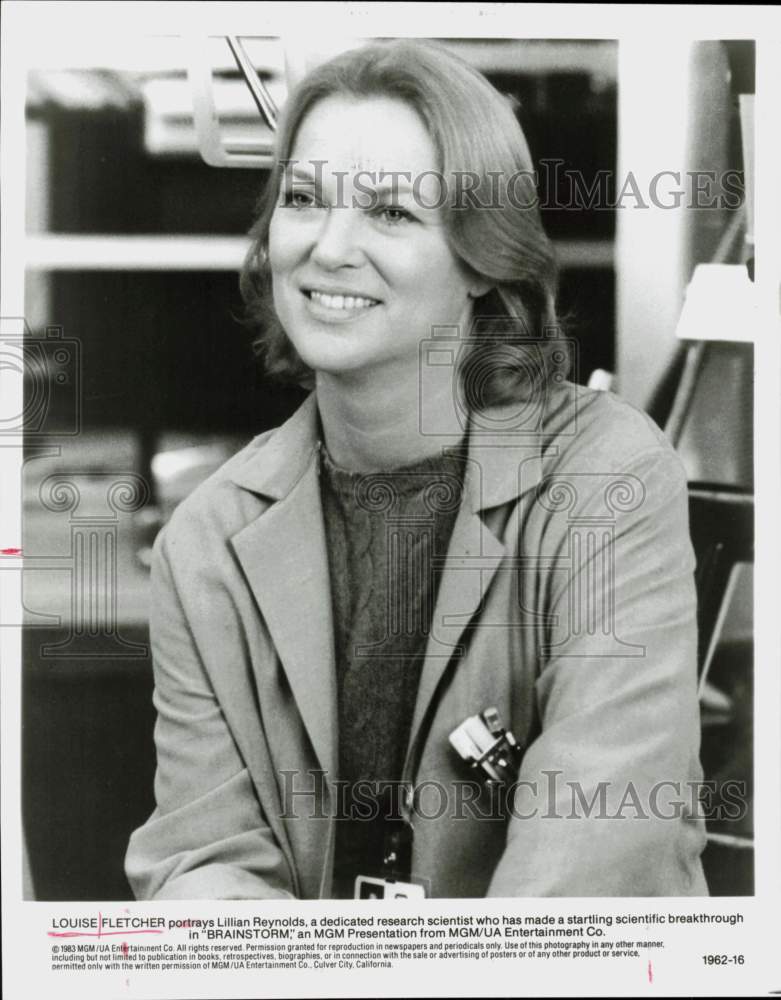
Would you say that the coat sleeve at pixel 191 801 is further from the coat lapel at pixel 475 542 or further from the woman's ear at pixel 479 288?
Answer: the woman's ear at pixel 479 288

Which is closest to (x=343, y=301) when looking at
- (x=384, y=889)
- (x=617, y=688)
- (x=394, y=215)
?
(x=394, y=215)

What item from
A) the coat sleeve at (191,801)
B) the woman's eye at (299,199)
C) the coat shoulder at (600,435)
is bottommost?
the coat sleeve at (191,801)

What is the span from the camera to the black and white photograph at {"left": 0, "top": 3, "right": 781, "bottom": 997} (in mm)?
1555

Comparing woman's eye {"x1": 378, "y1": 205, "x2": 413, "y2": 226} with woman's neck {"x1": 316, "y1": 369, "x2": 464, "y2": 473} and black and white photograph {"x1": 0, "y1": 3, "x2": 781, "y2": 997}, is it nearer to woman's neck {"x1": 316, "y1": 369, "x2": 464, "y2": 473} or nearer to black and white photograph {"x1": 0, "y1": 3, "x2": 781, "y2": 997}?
black and white photograph {"x1": 0, "y1": 3, "x2": 781, "y2": 997}

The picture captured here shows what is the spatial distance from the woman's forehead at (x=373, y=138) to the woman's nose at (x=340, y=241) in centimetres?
6

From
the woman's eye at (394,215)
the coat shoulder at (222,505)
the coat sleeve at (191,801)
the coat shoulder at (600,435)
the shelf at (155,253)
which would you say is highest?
the woman's eye at (394,215)

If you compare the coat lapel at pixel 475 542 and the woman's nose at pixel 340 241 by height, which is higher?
the woman's nose at pixel 340 241

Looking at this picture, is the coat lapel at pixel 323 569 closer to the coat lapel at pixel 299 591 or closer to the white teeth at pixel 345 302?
the coat lapel at pixel 299 591

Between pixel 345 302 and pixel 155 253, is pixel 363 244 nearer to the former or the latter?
pixel 345 302

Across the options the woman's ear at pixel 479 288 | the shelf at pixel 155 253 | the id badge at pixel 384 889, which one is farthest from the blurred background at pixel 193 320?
the id badge at pixel 384 889

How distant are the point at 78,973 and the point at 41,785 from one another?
0.90ft

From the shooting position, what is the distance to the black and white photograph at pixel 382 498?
1555 mm

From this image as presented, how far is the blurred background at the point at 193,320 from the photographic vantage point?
1570 millimetres

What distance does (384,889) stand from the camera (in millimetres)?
1586
